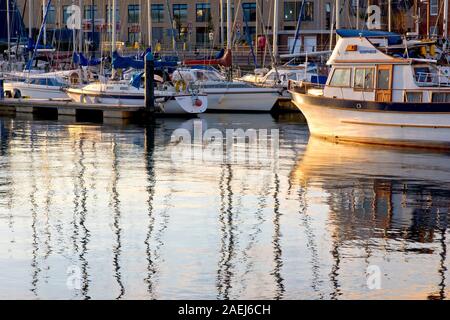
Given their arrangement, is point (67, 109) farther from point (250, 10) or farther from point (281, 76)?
point (250, 10)

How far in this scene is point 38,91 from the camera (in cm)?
6341

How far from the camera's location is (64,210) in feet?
80.5

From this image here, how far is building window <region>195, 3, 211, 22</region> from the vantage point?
115188 millimetres

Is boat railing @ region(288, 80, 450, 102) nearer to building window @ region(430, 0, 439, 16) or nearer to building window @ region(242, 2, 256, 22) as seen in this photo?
building window @ region(430, 0, 439, 16)

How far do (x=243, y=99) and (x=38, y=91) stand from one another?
12.5 metres

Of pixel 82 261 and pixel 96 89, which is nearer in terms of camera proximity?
pixel 82 261

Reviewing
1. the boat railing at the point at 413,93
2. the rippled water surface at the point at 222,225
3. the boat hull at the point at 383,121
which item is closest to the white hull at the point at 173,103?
the boat hull at the point at 383,121

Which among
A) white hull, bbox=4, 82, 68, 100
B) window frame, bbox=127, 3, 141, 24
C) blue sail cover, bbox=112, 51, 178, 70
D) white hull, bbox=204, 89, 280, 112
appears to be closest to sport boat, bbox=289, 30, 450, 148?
white hull, bbox=204, 89, 280, 112

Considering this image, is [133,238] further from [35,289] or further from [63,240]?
[35,289]

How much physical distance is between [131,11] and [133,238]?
95801mm

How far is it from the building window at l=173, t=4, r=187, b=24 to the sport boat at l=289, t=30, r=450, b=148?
7591 cm

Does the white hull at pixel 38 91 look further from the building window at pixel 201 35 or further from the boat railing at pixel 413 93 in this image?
the building window at pixel 201 35

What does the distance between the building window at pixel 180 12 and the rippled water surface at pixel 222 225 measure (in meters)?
79.4
